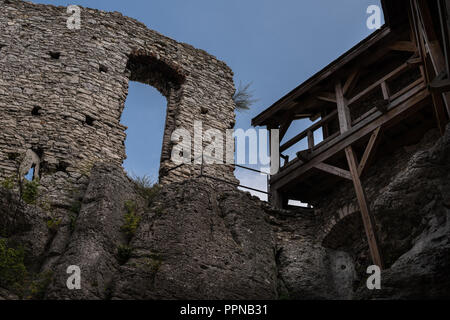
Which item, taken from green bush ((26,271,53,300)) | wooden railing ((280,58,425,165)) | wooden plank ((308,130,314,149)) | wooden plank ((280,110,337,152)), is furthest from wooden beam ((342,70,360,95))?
green bush ((26,271,53,300))

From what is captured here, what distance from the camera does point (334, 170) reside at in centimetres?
977

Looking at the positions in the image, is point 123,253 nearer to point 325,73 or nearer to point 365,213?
point 365,213

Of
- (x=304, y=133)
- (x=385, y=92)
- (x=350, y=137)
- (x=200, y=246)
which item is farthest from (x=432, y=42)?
(x=200, y=246)

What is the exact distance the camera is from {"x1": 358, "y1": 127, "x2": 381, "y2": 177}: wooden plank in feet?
29.8

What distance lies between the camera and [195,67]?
12797 mm

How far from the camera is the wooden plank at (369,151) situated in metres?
9.09

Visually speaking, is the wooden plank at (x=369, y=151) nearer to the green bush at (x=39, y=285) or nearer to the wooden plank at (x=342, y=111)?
the wooden plank at (x=342, y=111)

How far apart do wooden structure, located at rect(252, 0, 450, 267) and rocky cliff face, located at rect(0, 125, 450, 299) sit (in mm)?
1388

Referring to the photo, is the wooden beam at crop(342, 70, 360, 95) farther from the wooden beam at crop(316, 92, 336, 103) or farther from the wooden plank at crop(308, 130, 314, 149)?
the wooden plank at crop(308, 130, 314, 149)

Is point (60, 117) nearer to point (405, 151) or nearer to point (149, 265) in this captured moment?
point (149, 265)

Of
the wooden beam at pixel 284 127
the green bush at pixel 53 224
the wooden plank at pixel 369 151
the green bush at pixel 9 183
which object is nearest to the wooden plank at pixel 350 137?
the wooden plank at pixel 369 151

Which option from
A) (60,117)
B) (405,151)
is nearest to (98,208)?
(60,117)

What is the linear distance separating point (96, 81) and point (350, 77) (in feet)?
17.1

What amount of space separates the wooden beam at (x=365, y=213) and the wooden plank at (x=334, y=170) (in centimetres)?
14
